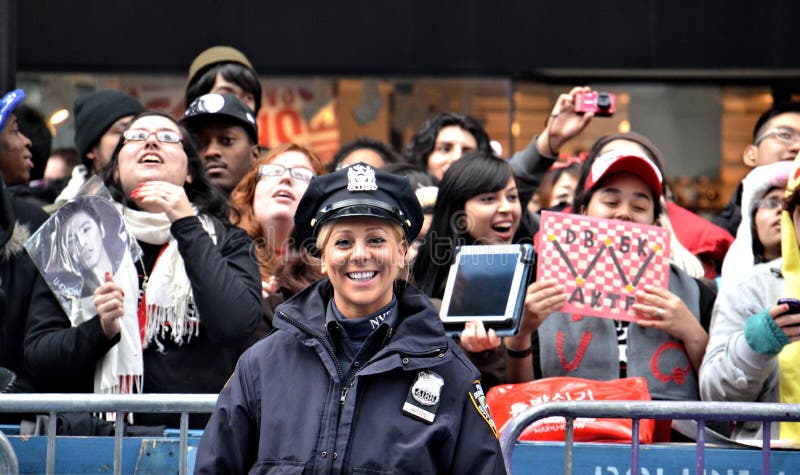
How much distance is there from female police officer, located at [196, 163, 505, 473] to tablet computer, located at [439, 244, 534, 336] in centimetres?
145

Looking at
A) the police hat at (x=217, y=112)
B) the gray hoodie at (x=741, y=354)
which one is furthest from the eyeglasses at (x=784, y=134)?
the police hat at (x=217, y=112)

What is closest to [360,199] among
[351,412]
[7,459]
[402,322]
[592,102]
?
[402,322]

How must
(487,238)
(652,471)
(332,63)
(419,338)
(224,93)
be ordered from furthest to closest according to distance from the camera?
(332,63) → (224,93) → (487,238) → (652,471) → (419,338)

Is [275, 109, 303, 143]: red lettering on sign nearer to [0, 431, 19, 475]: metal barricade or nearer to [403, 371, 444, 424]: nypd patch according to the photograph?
[0, 431, 19, 475]: metal barricade

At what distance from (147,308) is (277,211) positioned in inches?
39.6

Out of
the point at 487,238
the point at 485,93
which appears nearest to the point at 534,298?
the point at 487,238

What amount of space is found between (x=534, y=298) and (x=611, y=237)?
490 mm

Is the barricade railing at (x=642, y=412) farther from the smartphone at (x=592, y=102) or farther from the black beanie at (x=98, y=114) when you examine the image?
the black beanie at (x=98, y=114)

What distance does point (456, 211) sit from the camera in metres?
6.30

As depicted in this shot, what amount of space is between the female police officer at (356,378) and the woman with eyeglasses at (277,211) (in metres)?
1.94

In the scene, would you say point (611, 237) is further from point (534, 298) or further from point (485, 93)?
point (485, 93)

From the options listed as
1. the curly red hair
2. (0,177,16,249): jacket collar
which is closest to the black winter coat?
(0,177,16,249): jacket collar

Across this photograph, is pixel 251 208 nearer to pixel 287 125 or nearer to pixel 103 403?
pixel 103 403

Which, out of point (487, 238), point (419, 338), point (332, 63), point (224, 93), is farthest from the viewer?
point (332, 63)
